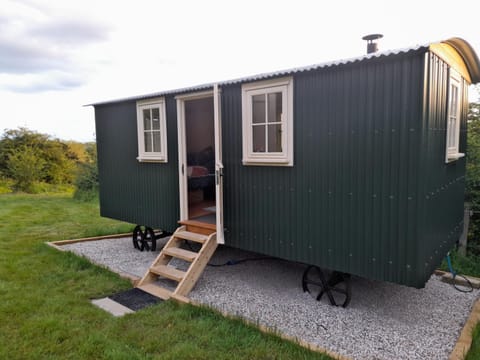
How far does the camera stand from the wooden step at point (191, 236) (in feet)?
13.9

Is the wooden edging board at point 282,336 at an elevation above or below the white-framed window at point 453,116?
below

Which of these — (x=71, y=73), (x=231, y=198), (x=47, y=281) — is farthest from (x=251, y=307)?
(x=71, y=73)

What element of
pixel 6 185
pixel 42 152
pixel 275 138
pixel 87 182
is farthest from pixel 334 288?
pixel 42 152

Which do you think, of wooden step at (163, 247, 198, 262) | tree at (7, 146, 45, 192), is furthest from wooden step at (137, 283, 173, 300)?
tree at (7, 146, 45, 192)

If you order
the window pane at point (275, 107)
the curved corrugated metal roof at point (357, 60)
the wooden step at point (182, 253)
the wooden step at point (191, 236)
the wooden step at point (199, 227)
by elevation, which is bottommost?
the wooden step at point (182, 253)

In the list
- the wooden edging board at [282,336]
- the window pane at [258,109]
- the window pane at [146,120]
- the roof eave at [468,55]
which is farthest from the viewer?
the window pane at [146,120]

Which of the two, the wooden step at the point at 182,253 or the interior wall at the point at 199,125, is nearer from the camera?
the wooden step at the point at 182,253

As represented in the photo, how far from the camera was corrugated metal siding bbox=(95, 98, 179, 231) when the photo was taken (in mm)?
4887

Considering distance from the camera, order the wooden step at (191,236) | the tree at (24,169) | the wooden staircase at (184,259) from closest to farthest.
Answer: the wooden staircase at (184,259)
the wooden step at (191,236)
the tree at (24,169)

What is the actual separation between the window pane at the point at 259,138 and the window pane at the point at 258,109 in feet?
0.25

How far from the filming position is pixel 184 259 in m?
4.16

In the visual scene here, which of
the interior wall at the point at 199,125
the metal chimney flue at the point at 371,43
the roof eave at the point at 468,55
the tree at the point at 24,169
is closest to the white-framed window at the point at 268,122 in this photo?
the metal chimney flue at the point at 371,43

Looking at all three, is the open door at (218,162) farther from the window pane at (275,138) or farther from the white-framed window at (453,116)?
the white-framed window at (453,116)

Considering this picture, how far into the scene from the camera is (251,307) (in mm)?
3525
